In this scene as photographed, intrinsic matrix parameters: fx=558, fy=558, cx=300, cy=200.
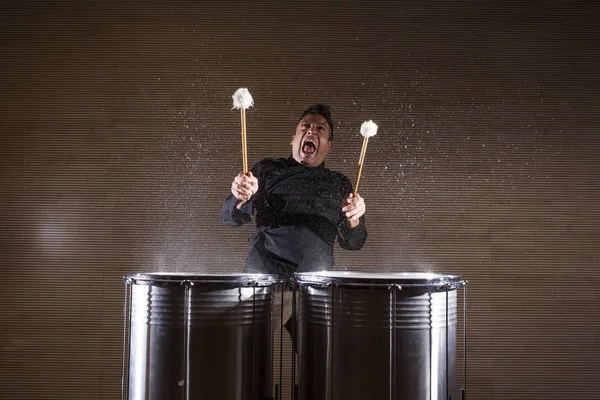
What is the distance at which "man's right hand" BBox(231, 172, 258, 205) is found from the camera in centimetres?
253

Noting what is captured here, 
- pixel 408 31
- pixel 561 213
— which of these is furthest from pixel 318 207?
pixel 561 213

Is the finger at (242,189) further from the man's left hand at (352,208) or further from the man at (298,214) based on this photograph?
the man's left hand at (352,208)

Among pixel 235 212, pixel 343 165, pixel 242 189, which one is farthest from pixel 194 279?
pixel 343 165

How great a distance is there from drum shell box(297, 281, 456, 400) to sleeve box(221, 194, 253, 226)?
801 mm

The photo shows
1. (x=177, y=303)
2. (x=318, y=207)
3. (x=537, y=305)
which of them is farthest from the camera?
(x=537, y=305)

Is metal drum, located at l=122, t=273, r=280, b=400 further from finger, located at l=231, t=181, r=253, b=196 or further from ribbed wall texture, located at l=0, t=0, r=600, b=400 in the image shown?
ribbed wall texture, located at l=0, t=0, r=600, b=400

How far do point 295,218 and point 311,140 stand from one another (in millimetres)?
464

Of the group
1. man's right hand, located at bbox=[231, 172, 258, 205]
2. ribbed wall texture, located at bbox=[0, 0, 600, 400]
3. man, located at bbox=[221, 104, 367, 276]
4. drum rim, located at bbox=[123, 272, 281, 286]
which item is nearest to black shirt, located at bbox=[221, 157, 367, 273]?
man, located at bbox=[221, 104, 367, 276]

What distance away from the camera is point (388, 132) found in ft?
12.2

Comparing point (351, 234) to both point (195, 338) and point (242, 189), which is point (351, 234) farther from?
point (195, 338)

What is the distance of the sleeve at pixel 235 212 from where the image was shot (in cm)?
274

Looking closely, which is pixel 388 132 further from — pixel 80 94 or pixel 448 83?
pixel 80 94

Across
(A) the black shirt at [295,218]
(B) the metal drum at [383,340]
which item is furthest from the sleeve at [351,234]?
(B) the metal drum at [383,340]

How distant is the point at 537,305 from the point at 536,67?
1591 mm
